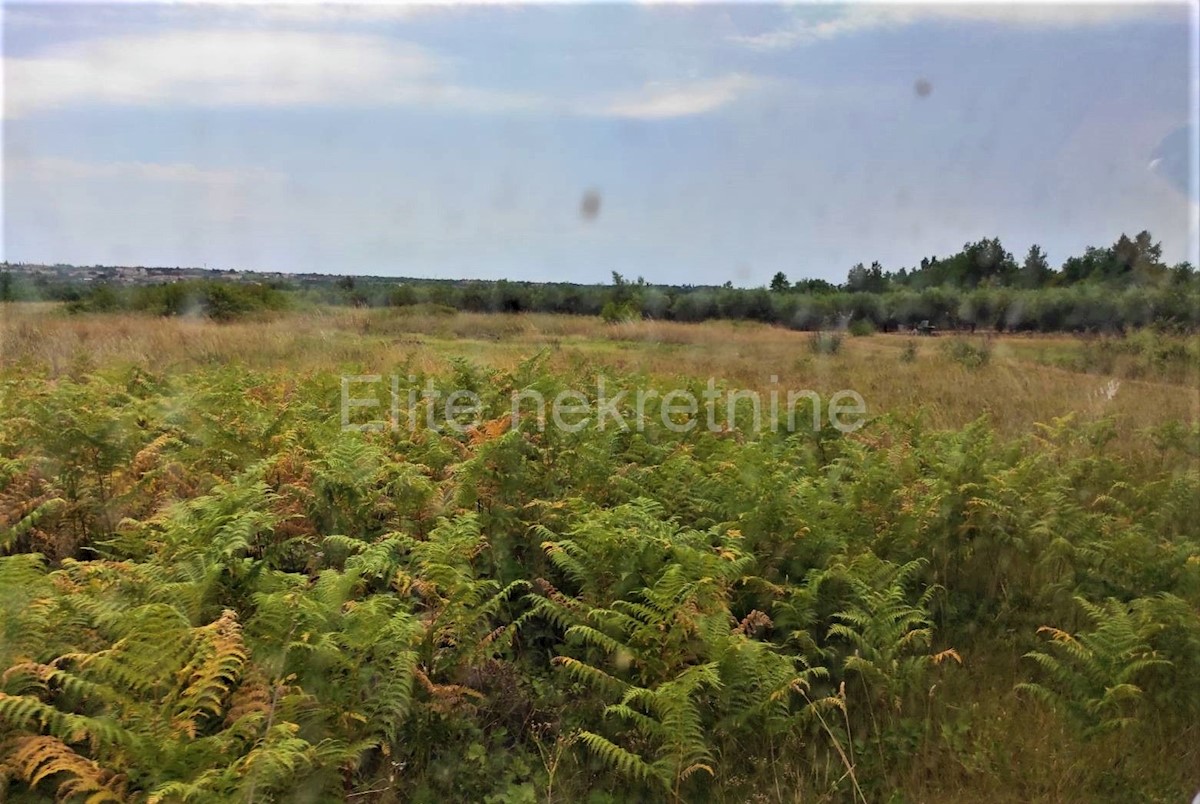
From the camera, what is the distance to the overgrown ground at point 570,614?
108 inches

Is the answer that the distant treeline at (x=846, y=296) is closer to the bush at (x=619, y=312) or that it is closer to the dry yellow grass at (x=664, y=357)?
the bush at (x=619, y=312)

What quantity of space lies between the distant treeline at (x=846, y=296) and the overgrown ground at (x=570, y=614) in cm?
1210

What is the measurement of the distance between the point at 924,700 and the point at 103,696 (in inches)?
132

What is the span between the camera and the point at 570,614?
3.58 metres

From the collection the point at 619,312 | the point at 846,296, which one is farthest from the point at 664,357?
the point at 846,296

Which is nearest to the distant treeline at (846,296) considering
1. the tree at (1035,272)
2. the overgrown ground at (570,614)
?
the tree at (1035,272)

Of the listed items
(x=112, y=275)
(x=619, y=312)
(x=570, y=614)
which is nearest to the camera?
(x=570, y=614)

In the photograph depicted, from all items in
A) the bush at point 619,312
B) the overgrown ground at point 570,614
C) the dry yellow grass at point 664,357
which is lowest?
the overgrown ground at point 570,614

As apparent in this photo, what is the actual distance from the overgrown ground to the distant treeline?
12101 millimetres

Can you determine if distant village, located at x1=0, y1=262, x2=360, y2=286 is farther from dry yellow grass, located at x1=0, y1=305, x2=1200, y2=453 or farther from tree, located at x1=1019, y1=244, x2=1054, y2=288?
tree, located at x1=1019, y1=244, x2=1054, y2=288

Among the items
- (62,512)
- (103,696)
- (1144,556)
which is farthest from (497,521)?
(1144,556)

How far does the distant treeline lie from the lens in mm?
18609

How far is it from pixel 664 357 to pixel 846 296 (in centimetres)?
1285

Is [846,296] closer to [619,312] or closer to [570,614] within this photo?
[619,312]
